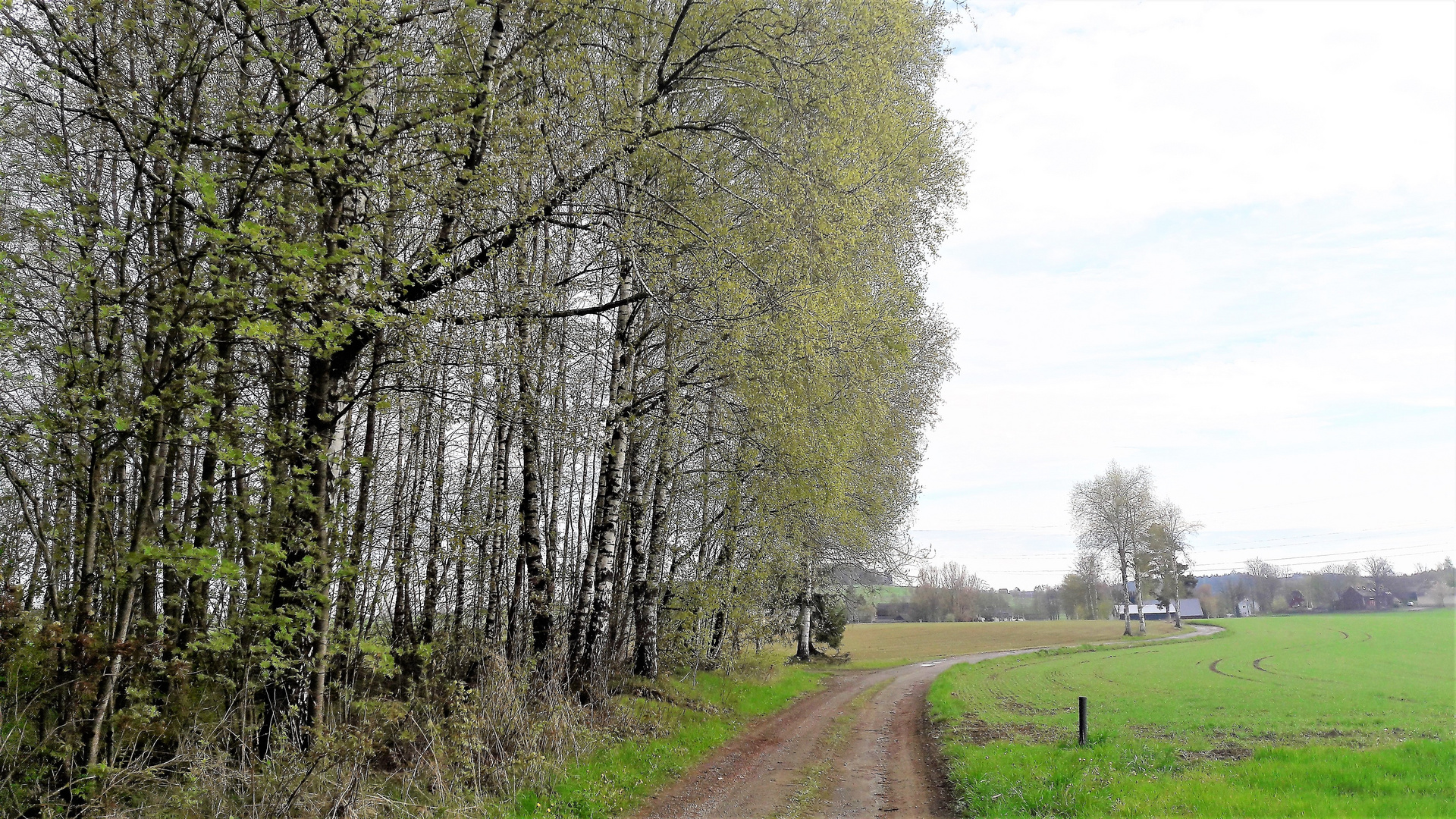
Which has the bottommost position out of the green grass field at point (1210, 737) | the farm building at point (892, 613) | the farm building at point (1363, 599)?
the farm building at point (892, 613)

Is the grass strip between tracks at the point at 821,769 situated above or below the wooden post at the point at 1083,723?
below

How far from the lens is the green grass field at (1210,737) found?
28.2 ft

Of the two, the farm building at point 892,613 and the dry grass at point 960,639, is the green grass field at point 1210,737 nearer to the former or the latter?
the dry grass at point 960,639

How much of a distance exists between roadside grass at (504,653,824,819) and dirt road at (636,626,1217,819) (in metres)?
0.31

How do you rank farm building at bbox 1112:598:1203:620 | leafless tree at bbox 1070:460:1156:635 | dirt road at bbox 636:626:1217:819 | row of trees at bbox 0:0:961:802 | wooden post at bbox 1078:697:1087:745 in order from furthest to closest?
farm building at bbox 1112:598:1203:620
leafless tree at bbox 1070:460:1156:635
wooden post at bbox 1078:697:1087:745
dirt road at bbox 636:626:1217:819
row of trees at bbox 0:0:961:802

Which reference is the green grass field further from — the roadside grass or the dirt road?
the roadside grass

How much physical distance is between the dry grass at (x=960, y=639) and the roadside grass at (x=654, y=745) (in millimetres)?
18954

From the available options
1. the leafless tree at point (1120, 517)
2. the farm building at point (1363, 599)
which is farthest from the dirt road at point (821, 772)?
the farm building at point (1363, 599)

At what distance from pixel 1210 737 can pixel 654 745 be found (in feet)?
35.1

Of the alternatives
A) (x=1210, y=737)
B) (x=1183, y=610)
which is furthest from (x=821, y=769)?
(x=1183, y=610)

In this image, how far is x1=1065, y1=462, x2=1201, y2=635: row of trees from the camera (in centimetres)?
6438

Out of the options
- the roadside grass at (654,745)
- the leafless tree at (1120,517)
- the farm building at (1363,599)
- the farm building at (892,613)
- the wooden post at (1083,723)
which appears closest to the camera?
the roadside grass at (654,745)

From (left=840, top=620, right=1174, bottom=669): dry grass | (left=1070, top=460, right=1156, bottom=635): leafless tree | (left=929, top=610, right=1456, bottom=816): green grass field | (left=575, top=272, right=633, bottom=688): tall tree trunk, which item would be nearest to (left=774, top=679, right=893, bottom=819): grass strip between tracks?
(left=929, top=610, right=1456, bottom=816): green grass field

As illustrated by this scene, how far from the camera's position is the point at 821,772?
10.9 meters
